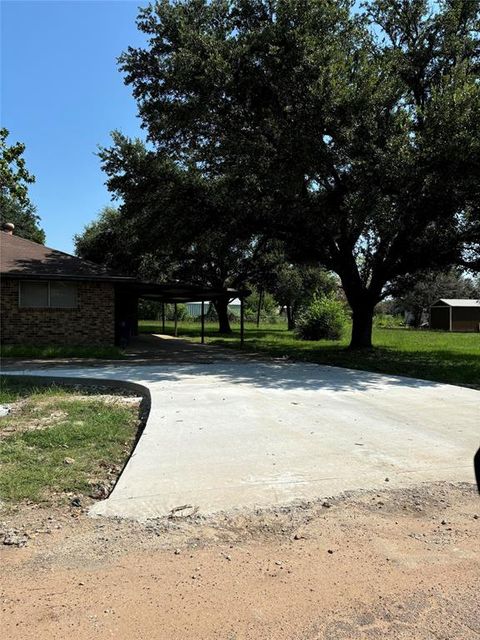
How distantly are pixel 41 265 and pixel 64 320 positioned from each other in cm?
204

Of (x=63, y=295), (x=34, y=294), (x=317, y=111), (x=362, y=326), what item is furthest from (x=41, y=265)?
(x=362, y=326)

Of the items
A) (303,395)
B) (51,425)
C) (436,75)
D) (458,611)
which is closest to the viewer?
(458,611)

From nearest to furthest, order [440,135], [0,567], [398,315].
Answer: [0,567]
[440,135]
[398,315]

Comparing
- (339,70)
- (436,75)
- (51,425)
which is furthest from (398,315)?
(51,425)

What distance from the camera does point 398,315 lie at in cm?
7325

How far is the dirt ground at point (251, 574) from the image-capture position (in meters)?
2.65

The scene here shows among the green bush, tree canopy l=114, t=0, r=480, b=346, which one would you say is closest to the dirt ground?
tree canopy l=114, t=0, r=480, b=346

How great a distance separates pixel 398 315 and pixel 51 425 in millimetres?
70773

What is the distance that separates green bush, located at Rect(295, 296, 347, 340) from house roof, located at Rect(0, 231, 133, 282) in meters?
12.5

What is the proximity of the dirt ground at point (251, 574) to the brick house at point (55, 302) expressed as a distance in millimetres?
14494

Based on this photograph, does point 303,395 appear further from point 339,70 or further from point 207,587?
point 339,70

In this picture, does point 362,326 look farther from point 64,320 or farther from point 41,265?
point 41,265

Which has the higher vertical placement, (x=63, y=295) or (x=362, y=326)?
(x=63, y=295)

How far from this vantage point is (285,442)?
5977 mm
